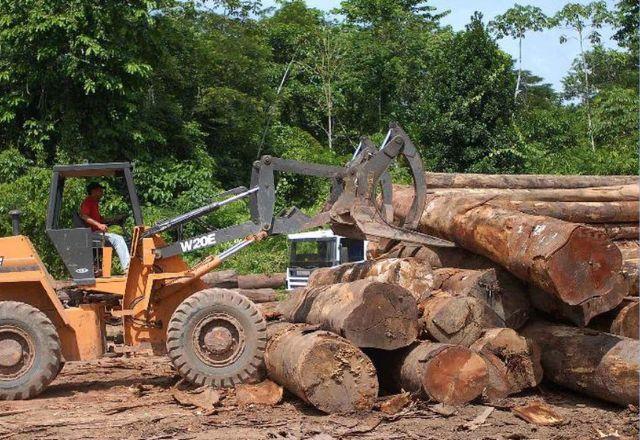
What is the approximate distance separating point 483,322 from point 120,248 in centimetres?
414

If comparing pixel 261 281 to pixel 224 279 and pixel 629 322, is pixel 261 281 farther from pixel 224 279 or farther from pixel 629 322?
pixel 629 322

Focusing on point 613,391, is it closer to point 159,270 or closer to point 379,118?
point 159,270

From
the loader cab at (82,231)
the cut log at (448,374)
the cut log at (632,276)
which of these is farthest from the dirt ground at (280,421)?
the loader cab at (82,231)

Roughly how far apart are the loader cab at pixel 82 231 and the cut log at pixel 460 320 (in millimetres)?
3596

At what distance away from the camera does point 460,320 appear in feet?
30.8

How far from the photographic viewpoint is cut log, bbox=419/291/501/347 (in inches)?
369

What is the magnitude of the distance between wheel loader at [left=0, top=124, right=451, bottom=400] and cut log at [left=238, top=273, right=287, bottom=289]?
1038 centimetres

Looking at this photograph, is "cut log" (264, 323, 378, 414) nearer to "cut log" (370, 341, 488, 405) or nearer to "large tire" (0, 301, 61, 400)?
"cut log" (370, 341, 488, 405)

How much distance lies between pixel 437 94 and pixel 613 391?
66.0 ft

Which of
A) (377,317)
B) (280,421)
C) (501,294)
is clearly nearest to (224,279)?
(501,294)

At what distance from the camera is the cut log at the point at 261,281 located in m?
21.7

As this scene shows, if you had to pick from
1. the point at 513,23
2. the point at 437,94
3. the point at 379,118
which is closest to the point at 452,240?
the point at 437,94

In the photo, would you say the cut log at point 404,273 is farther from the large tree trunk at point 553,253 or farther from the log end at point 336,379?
the log end at point 336,379

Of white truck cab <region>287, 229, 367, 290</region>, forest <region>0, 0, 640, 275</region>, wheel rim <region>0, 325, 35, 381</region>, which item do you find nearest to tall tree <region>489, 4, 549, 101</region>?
forest <region>0, 0, 640, 275</region>
